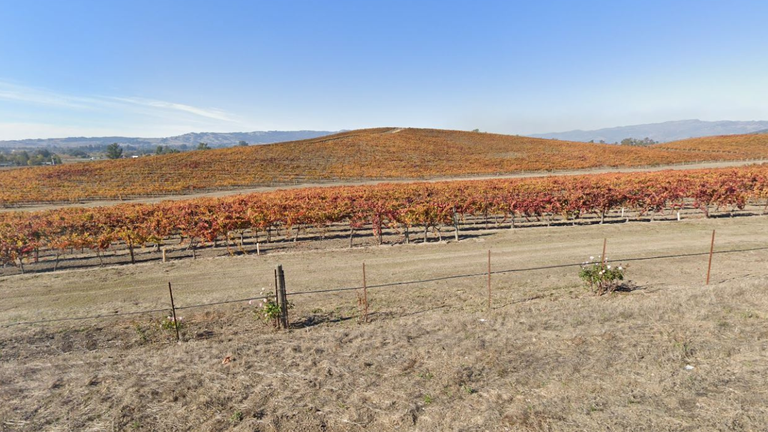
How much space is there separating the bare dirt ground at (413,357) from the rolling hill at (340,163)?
5022 cm

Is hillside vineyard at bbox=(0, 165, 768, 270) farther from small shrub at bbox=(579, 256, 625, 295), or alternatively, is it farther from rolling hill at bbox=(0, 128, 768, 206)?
rolling hill at bbox=(0, 128, 768, 206)

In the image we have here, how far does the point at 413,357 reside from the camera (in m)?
7.95

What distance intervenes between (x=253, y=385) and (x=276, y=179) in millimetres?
62739

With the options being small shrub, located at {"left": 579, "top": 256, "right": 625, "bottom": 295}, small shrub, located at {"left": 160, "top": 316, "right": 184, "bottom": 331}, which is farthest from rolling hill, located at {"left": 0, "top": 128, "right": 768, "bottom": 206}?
small shrub, located at {"left": 579, "top": 256, "right": 625, "bottom": 295}

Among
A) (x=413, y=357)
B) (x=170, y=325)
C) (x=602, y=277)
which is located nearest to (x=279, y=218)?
(x=170, y=325)

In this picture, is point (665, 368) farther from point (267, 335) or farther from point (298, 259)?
point (298, 259)

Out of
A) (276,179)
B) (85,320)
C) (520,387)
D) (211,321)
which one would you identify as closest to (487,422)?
(520,387)

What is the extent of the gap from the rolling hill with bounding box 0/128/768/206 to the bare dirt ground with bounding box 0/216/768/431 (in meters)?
50.2

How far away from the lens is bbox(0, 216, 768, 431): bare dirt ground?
605cm

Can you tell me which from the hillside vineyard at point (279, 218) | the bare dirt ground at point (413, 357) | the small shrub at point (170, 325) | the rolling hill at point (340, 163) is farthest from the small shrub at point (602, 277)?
the rolling hill at point (340, 163)

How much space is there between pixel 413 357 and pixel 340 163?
76666 millimetres

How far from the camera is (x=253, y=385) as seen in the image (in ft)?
23.2

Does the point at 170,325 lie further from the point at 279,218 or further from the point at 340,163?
the point at 340,163

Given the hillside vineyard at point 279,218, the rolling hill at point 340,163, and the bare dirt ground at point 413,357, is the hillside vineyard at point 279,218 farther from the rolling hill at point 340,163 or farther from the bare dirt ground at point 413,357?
the rolling hill at point 340,163
